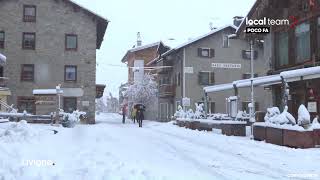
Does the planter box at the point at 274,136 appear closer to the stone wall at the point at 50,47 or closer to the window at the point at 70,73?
the stone wall at the point at 50,47

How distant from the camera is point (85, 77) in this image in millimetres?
38750

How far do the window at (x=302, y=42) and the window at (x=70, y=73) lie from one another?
2123cm

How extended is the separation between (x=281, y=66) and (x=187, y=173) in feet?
50.7

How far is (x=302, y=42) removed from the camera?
71.8 feet

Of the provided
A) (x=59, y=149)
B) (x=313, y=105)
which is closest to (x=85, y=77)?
(x=313, y=105)

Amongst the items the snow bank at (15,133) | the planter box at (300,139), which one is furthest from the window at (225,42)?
the snow bank at (15,133)

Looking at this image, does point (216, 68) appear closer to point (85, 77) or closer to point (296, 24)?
point (85, 77)

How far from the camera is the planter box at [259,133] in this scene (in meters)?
17.5

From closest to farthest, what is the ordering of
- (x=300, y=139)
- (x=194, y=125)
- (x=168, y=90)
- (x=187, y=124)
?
(x=300, y=139), (x=194, y=125), (x=187, y=124), (x=168, y=90)

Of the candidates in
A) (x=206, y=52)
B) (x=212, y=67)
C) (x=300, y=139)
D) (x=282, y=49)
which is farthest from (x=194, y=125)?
(x=206, y=52)

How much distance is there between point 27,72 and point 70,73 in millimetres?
3428

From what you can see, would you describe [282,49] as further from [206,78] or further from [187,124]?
[206,78]

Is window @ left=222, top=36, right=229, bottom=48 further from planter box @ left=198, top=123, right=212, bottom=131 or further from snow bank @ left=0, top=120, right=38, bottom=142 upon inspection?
snow bank @ left=0, top=120, right=38, bottom=142

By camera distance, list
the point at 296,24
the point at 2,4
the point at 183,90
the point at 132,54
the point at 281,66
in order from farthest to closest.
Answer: the point at 132,54
the point at 183,90
the point at 2,4
the point at 281,66
the point at 296,24
